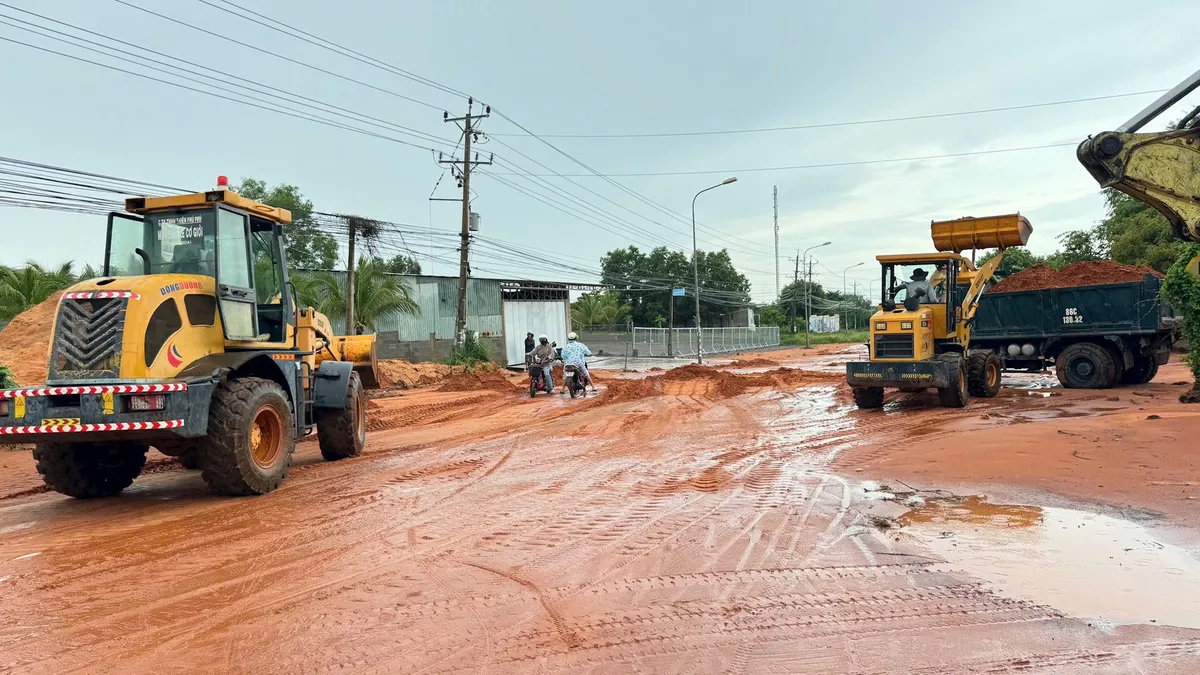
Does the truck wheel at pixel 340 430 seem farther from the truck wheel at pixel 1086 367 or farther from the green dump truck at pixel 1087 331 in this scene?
the truck wheel at pixel 1086 367

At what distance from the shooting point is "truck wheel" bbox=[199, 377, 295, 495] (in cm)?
727

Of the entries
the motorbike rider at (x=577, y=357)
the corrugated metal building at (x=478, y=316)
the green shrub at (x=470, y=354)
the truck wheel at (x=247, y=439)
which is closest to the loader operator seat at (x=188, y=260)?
the truck wheel at (x=247, y=439)

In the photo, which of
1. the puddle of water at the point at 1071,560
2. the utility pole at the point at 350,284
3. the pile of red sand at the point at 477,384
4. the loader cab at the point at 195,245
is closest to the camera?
the puddle of water at the point at 1071,560

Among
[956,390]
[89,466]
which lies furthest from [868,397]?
[89,466]

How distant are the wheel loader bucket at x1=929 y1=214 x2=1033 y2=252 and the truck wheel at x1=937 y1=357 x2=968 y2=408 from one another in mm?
2347

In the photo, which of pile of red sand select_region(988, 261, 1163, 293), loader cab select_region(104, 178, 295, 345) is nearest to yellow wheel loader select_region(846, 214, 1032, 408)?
pile of red sand select_region(988, 261, 1163, 293)

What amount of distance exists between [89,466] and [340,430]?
2.91 m

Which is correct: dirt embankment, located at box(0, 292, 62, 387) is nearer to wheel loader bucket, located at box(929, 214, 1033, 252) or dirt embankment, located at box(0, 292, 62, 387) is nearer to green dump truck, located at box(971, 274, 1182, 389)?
wheel loader bucket, located at box(929, 214, 1033, 252)

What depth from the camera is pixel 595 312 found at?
2389 inches

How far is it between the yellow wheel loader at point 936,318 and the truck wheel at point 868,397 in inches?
0.7

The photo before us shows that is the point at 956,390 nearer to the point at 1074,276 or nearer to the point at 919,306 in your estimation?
the point at 919,306

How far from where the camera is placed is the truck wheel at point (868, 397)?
47.7 feet

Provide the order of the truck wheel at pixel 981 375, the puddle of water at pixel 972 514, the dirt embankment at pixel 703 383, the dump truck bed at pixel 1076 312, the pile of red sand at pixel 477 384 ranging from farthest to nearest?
the pile of red sand at pixel 477 384, the dirt embankment at pixel 703 383, the dump truck bed at pixel 1076 312, the truck wheel at pixel 981 375, the puddle of water at pixel 972 514

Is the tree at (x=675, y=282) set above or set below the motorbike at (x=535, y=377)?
above
